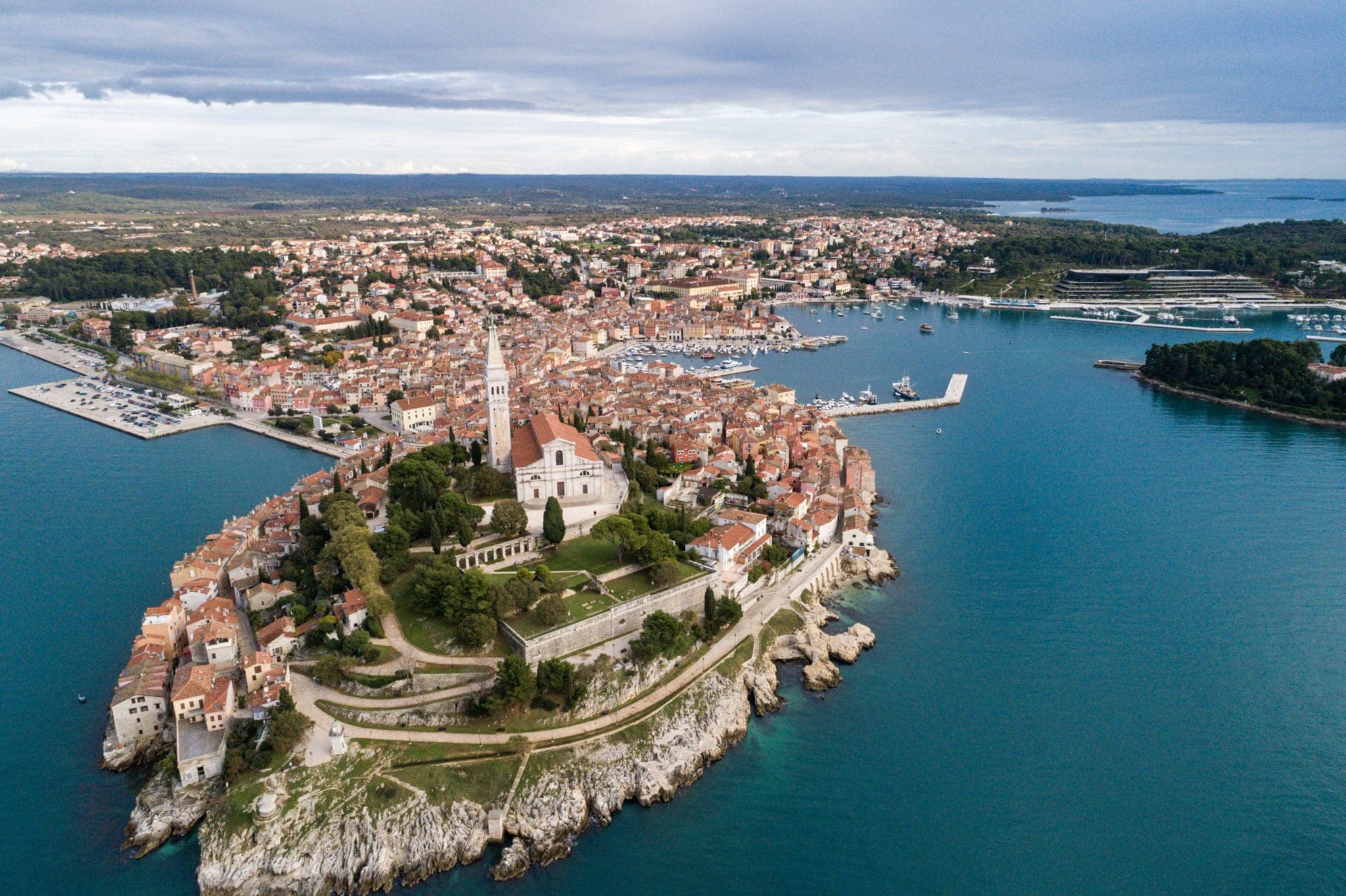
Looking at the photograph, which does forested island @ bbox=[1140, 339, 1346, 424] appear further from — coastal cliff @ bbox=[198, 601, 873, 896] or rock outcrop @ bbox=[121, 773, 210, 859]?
rock outcrop @ bbox=[121, 773, 210, 859]

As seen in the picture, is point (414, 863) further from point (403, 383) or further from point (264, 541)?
point (403, 383)

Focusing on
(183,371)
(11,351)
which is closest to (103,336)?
(11,351)

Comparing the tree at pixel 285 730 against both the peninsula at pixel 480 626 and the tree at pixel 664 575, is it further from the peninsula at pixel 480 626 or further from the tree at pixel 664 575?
the tree at pixel 664 575

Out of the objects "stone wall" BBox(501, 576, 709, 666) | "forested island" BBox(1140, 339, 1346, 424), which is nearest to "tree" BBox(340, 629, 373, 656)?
"stone wall" BBox(501, 576, 709, 666)

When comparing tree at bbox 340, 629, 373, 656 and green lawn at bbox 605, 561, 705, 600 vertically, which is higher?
green lawn at bbox 605, 561, 705, 600

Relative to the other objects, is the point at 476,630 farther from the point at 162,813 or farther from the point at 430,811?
the point at 162,813

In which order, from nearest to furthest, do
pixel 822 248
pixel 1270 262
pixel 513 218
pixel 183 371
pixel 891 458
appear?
pixel 891 458
pixel 183 371
pixel 1270 262
pixel 822 248
pixel 513 218

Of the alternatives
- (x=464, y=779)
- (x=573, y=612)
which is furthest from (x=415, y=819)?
(x=573, y=612)
